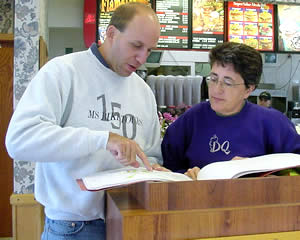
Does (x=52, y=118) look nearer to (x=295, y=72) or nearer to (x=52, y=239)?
(x=52, y=239)

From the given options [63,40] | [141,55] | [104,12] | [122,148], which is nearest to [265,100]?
[104,12]

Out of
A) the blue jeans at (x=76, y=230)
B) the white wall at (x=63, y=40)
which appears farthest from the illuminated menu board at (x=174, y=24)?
the blue jeans at (x=76, y=230)

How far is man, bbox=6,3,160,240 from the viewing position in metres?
1.06

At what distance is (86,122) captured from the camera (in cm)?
126

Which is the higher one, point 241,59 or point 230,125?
point 241,59

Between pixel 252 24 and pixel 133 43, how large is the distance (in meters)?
4.41

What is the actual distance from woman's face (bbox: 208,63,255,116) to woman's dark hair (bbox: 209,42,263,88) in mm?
17

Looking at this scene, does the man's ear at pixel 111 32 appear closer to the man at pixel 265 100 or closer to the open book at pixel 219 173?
the open book at pixel 219 173

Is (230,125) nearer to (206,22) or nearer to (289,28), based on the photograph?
(206,22)

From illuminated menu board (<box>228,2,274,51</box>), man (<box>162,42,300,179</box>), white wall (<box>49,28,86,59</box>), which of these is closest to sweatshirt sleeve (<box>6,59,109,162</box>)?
man (<box>162,42,300,179</box>)

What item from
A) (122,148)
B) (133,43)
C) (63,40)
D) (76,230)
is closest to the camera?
(122,148)

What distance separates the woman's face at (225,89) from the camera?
4.76 feet

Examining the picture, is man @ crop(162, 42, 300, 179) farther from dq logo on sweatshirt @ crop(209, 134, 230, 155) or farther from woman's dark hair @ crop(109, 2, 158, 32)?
woman's dark hair @ crop(109, 2, 158, 32)

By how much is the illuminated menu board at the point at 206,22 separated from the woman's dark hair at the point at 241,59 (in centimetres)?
373
